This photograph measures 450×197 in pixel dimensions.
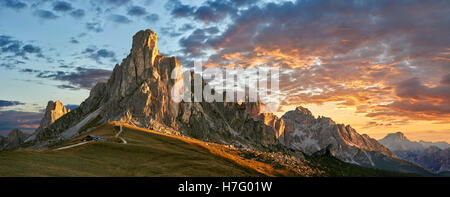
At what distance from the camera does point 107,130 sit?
114 m

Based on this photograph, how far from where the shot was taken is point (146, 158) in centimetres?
6806

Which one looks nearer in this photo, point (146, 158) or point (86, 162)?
point (86, 162)

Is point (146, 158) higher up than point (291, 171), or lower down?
higher up
